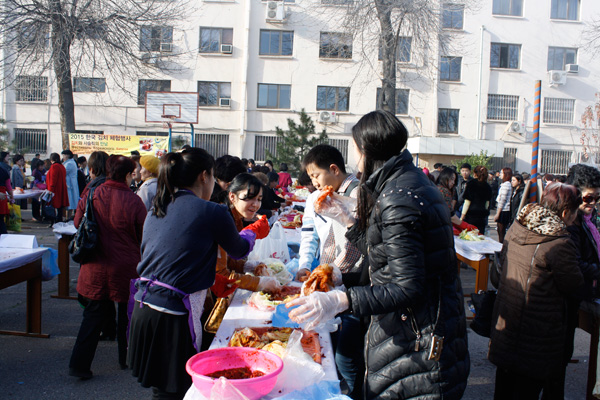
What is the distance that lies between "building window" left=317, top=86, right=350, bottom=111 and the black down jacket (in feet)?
73.6

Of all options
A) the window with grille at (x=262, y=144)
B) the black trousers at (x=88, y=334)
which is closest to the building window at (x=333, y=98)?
the window with grille at (x=262, y=144)

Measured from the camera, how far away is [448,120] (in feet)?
78.7

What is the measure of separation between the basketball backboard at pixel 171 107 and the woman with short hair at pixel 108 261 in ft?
46.4

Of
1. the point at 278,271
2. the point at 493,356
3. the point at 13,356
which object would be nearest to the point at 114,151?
the point at 13,356

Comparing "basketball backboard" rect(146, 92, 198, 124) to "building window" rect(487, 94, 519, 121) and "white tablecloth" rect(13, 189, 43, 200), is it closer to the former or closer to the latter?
"white tablecloth" rect(13, 189, 43, 200)

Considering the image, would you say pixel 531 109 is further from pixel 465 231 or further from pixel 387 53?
pixel 465 231

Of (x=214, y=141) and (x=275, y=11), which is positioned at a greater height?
(x=275, y=11)

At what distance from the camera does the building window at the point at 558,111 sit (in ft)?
79.8

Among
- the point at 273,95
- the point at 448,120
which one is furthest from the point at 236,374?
the point at 448,120

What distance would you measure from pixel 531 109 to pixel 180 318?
85.2 feet

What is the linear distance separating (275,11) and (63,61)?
450 inches

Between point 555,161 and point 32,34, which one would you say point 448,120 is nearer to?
point 555,161

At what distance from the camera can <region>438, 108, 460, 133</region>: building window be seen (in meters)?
24.0

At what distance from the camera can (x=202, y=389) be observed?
1.82 m
